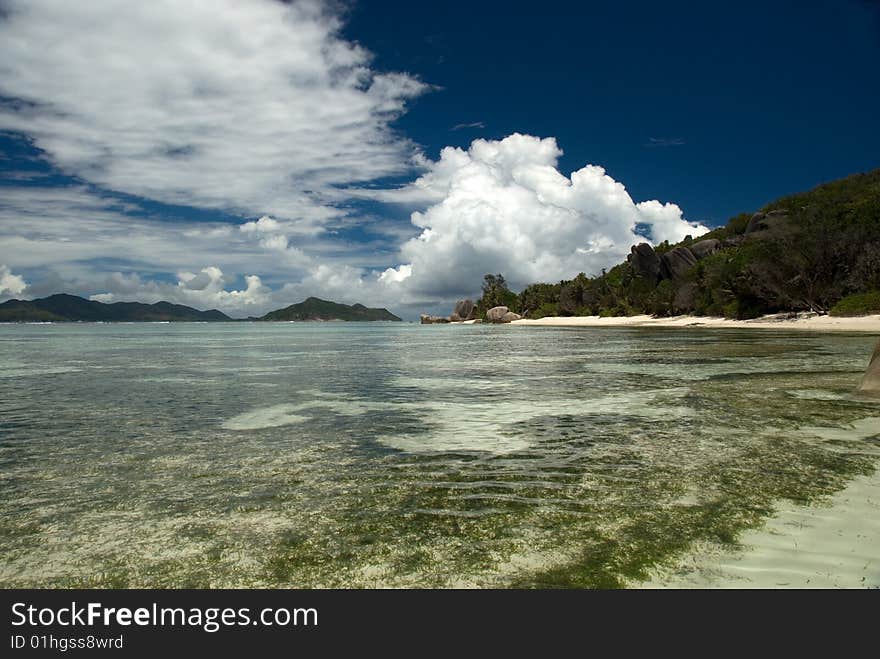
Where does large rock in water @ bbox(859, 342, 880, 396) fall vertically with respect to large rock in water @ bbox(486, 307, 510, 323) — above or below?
below

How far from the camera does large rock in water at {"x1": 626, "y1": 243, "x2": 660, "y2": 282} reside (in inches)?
4592

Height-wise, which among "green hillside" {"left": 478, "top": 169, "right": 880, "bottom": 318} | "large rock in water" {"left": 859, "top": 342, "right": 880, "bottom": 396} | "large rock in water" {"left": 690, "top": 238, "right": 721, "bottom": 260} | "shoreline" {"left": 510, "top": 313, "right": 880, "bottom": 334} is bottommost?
"large rock in water" {"left": 859, "top": 342, "right": 880, "bottom": 396}

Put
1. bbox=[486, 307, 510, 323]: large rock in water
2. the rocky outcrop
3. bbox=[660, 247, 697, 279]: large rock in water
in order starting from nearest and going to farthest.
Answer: the rocky outcrop, bbox=[660, 247, 697, 279]: large rock in water, bbox=[486, 307, 510, 323]: large rock in water

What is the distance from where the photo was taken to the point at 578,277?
143750 millimetres

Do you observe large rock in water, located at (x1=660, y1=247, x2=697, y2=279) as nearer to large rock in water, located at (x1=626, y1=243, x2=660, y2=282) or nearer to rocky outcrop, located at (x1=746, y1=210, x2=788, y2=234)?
large rock in water, located at (x1=626, y1=243, x2=660, y2=282)

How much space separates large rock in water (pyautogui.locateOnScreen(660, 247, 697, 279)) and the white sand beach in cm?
11246

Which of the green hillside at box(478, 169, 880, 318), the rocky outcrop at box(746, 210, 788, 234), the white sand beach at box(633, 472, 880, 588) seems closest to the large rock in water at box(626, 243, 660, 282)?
the green hillside at box(478, 169, 880, 318)

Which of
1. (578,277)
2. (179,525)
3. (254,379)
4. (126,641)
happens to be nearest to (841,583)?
(126,641)

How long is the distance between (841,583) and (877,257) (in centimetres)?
7013

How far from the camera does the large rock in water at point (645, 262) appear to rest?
117m

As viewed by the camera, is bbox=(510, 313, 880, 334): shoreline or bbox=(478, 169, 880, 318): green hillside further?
bbox=(478, 169, 880, 318): green hillside

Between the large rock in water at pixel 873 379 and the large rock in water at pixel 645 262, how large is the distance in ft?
360

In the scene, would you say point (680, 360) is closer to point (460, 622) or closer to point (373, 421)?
point (373, 421)

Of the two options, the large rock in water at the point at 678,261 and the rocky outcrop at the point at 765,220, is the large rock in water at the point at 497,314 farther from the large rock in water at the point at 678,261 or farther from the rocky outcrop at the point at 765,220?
the rocky outcrop at the point at 765,220
